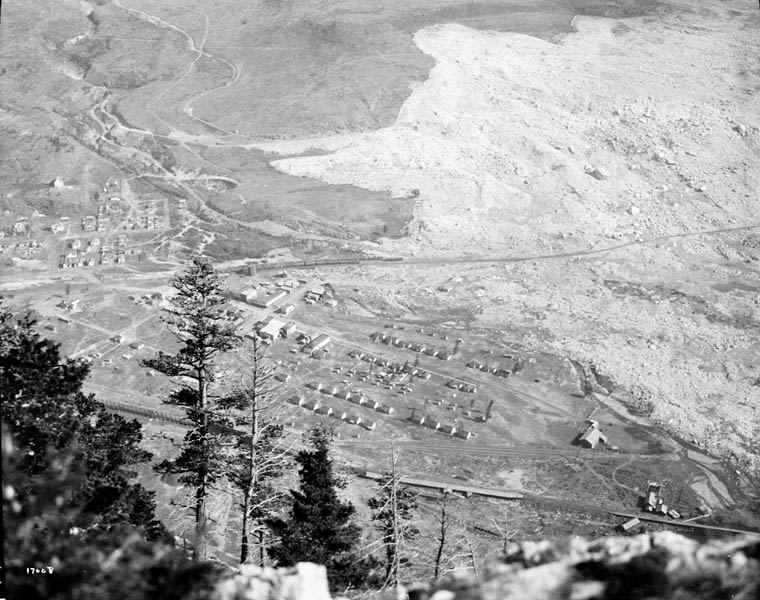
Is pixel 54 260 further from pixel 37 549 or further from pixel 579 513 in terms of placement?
pixel 37 549

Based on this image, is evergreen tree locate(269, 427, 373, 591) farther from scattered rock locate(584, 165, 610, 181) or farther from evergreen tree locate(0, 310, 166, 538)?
scattered rock locate(584, 165, 610, 181)

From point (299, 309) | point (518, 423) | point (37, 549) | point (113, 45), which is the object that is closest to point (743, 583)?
point (37, 549)

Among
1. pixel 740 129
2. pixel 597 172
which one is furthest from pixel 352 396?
pixel 740 129

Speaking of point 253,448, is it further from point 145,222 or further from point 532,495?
point 145,222

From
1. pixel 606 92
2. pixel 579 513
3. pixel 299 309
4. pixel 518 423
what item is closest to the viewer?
pixel 579 513

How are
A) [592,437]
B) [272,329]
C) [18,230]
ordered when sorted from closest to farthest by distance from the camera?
[592,437], [272,329], [18,230]

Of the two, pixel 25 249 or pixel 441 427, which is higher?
pixel 441 427

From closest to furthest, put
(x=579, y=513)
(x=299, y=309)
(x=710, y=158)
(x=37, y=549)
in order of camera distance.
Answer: (x=37, y=549) < (x=579, y=513) < (x=299, y=309) < (x=710, y=158)
